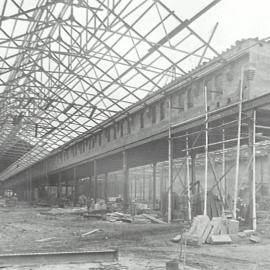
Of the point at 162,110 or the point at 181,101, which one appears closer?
the point at 181,101

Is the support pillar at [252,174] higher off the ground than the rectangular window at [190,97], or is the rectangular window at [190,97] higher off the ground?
the rectangular window at [190,97]

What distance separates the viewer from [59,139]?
4450cm

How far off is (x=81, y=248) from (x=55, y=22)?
14.0 metres

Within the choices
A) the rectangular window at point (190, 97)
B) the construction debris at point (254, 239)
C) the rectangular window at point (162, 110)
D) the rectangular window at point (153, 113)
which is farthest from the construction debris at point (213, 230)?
the rectangular window at point (153, 113)

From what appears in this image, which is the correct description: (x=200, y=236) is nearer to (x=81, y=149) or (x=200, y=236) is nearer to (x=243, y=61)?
(x=243, y=61)

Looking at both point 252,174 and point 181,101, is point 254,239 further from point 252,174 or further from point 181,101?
point 181,101

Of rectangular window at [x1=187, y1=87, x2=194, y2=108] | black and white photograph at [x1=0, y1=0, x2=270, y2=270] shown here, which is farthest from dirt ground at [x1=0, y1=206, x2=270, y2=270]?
rectangular window at [x1=187, y1=87, x2=194, y2=108]

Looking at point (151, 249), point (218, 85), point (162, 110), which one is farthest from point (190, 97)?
point (151, 249)

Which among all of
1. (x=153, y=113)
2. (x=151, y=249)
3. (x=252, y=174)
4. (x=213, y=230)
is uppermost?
(x=153, y=113)

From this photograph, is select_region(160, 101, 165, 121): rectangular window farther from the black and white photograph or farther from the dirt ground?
the dirt ground

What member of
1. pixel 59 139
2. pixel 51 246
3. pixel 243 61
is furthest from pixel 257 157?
pixel 51 246

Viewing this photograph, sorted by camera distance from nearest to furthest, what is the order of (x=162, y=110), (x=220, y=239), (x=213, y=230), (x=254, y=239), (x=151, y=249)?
(x=151, y=249) → (x=220, y=239) → (x=254, y=239) → (x=213, y=230) → (x=162, y=110)

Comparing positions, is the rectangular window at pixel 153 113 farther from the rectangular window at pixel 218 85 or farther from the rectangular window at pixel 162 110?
the rectangular window at pixel 218 85

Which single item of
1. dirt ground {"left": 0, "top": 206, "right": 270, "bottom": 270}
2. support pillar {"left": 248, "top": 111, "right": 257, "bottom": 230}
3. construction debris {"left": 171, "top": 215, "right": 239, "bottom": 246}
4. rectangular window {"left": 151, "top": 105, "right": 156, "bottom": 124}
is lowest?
dirt ground {"left": 0, "top": 206, "right": 270, "bottom": 270}
